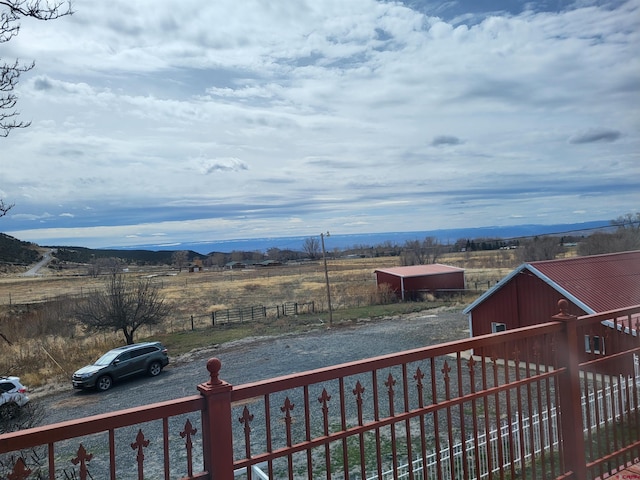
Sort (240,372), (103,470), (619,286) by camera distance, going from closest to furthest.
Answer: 1. (103,470)
2. (619,286)
3. (240,372)

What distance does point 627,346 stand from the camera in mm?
3705

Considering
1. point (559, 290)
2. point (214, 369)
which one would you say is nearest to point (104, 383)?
point (559, 290)

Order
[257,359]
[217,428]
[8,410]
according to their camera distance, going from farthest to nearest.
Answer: [257,359], [8,410], [217,428]

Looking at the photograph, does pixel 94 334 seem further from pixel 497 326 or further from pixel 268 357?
pixel 497 326

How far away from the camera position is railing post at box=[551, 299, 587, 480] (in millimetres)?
3086

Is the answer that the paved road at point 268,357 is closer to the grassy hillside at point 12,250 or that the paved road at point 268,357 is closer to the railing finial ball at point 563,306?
the grassy hillside at point 12,250

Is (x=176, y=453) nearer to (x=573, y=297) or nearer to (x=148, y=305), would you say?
(x=573, y=297)

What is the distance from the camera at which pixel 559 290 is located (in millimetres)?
15289

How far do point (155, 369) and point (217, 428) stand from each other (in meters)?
18.5

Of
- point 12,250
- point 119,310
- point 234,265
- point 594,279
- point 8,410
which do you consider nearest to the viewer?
point 8,410

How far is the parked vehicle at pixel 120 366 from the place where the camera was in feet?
56.5

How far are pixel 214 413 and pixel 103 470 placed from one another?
10.2 m

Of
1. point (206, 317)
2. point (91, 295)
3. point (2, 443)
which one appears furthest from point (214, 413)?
point (206, 317)

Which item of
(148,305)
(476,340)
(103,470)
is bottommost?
(103,470)
